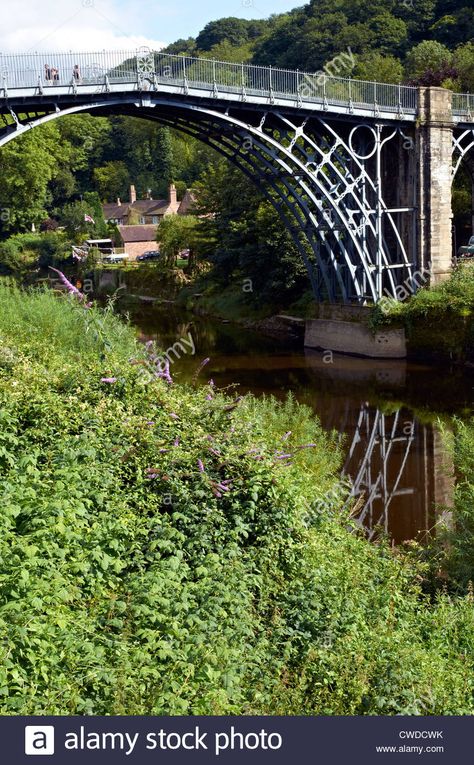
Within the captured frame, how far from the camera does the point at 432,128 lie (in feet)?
120

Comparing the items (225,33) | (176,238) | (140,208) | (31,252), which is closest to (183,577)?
(176,238)

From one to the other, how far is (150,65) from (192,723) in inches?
1038

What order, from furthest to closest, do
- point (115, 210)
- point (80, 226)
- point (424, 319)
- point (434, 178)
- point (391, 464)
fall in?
point (115, 210), point (80, 226), point (434, 178), point (424, 319), point (391, 464)

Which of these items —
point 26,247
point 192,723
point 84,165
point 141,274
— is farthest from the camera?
point 84,165

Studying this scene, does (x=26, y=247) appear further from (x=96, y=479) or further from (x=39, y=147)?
(x=96, y=479)

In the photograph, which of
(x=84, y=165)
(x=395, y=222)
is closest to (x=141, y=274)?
(x=395, y=222)

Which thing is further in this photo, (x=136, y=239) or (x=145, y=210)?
(x=145, y=210)

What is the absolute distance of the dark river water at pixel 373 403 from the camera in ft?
57.7

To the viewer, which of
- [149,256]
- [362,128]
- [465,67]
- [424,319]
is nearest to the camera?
[424,319]

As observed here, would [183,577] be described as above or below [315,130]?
below

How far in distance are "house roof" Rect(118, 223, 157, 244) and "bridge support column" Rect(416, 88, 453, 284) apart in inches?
1790

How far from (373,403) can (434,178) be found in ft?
43.9

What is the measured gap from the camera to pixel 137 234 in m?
80.6

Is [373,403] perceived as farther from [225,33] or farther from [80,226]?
[225,33]
